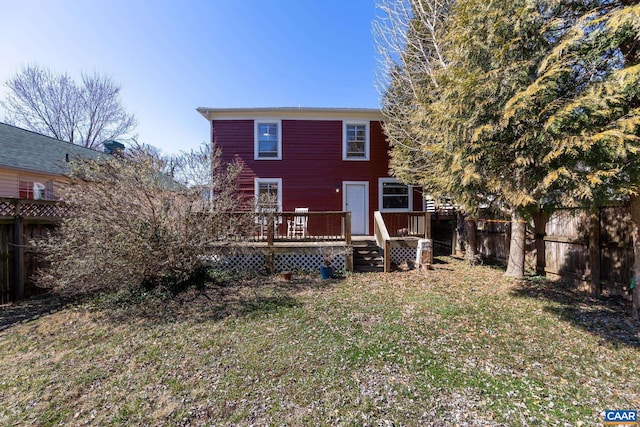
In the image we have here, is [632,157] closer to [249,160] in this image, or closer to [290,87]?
[249,160]

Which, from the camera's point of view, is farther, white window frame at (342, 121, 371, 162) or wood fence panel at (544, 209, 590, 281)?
white window frame at (342, 121, 371, 162)

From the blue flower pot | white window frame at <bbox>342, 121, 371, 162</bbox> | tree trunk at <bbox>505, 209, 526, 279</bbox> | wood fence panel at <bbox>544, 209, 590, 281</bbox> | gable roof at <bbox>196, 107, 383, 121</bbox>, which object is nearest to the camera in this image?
wood fence panel at <bbox>544, 209, 590, 281</bbox>

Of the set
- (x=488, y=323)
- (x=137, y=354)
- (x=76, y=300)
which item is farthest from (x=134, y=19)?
(x=488, y=323)

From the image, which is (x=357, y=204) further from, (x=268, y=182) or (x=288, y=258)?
(x=288, y=258)

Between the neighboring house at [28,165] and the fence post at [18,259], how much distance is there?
3769mm

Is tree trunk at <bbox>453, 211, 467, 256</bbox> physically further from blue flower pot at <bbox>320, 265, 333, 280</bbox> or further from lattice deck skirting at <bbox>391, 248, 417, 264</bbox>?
blue flower pot at <bbox>320, 265, 333, 280</bbox>

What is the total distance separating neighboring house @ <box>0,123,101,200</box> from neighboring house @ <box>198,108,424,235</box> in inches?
202

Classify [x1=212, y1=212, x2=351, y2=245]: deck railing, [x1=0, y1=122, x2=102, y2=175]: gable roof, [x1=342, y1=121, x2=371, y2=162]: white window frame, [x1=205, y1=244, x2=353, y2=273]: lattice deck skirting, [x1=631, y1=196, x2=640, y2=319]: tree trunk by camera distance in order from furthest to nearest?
[x1=342, y1=121, x2=371, y2=162]: white window frame, [x1=0, y1=122, x2=102, y2=175]: gable roof, [x1=205, y1=244, x2=353, y2=273]: lattice deck skirting, [x1=212, y1=212, x2=351, y2=245]: deck railing, [x1=631, y1=196, x2=640, y2=319]: tree trunk

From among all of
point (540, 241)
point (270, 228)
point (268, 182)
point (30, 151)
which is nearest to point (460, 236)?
point (540, 241)

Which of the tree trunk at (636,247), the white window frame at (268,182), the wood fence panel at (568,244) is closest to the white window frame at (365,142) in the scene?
the white window frame at (268,182)

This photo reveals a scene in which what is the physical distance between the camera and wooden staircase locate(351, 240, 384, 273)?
7297 millimetres

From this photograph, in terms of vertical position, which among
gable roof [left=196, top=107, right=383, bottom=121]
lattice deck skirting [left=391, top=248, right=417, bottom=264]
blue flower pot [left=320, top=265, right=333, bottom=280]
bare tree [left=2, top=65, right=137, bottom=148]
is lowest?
blue flower pot [left=320, top=265, right=333, bottom=280]

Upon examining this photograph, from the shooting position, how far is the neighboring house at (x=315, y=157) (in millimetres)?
9797

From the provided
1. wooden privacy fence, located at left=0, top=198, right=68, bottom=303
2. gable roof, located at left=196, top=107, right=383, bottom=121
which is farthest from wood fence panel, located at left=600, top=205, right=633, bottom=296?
wooden privacy fence, located at left=0, top=198, right=68, bottom=303
